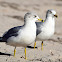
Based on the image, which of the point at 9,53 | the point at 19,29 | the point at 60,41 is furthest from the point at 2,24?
the point at 19,29

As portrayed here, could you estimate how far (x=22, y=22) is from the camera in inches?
475

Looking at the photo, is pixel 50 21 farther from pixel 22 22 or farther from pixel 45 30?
pixel 22 22

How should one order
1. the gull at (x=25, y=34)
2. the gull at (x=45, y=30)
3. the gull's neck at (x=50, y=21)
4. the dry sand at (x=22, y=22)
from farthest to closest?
the gull's neck at (x=50, y=21), the gull at (x=45, y=30), the dry sand at (x=22, y=22), the gull at (x=25, y=34)

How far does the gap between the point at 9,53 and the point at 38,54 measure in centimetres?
88

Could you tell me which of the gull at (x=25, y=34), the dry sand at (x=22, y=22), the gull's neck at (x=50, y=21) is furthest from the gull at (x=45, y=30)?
the gull at (x=25, y=34)

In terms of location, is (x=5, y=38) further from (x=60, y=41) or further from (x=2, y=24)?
(x=2, y=24)

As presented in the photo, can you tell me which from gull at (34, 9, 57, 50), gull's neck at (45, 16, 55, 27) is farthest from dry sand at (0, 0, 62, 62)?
gull's neck at (45, 16, 55, 27)

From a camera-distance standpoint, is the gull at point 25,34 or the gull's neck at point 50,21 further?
the gull's neck at point 50,21

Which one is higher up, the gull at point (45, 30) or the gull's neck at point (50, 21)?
the gull's neck at point (50, 21)

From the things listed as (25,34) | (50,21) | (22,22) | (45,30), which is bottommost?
(22,22)

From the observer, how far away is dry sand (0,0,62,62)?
627 centimetres

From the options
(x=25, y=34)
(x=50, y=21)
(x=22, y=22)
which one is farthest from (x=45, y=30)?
(x=22, y=22)

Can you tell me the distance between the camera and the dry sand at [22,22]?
6.27 meters

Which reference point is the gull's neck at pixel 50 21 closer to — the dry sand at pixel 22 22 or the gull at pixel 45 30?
the gull at pixel 45 30
